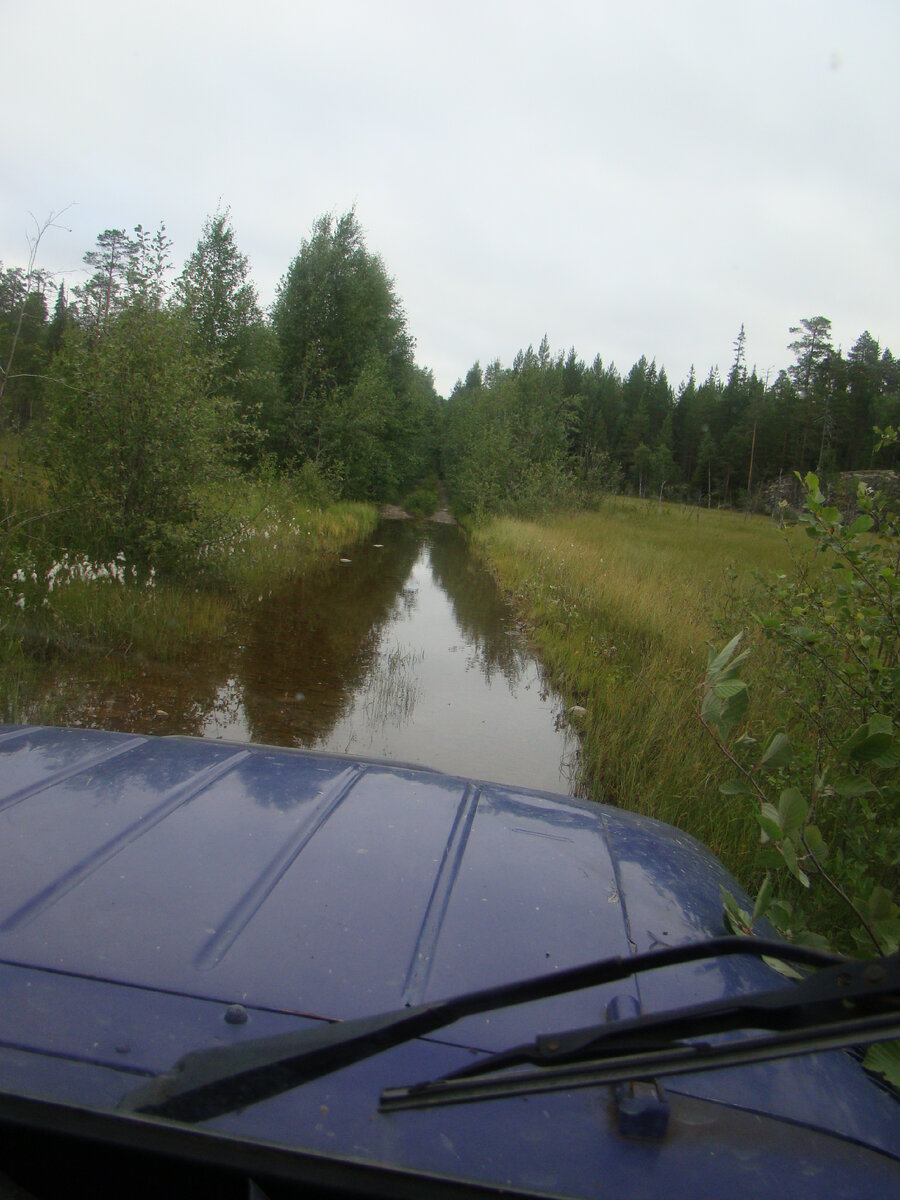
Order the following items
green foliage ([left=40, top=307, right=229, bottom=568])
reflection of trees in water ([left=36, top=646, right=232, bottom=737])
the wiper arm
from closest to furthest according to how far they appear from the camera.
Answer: the wiper arm → reflection of trees in water ([left=36, top=646, right=232, bottom=737]) → green foliage ([left=40, top=307, right=229, bottom=568])

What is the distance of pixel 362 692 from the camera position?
7961 mm

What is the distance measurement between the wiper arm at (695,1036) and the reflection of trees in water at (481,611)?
8.03m

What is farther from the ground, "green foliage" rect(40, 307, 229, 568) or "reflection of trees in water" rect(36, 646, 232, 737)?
"green foliage" rect(40, 307, 229, 568)

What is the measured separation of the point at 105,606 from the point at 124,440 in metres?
2.13

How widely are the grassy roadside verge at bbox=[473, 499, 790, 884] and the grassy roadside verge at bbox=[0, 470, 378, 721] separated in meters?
4.27

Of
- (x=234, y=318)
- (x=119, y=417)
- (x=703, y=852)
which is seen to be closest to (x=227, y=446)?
(x=119, y=417)

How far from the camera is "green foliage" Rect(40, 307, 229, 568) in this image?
892 centimetres

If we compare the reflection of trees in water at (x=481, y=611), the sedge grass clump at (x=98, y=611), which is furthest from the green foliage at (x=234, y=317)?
the sedge grass clump at (x=98, y=611)

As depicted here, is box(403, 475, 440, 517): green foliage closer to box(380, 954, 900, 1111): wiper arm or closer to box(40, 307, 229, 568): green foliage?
box(40, 307, 229, 568): green foliage

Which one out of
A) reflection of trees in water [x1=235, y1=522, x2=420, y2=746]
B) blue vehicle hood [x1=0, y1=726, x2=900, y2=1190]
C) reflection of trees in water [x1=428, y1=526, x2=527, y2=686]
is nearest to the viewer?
blue vehicle hood [x1=0, y1=726, x2=900, y2=1190]

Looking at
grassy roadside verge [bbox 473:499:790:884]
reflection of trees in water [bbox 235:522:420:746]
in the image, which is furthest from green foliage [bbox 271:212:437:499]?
reflection of trees in water [bbox 235:522:420:746]

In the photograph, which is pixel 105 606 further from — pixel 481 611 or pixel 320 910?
pixel 320 910

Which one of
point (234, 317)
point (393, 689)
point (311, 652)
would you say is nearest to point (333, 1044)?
point (393, 689)

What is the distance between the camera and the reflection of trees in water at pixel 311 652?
276 inches
